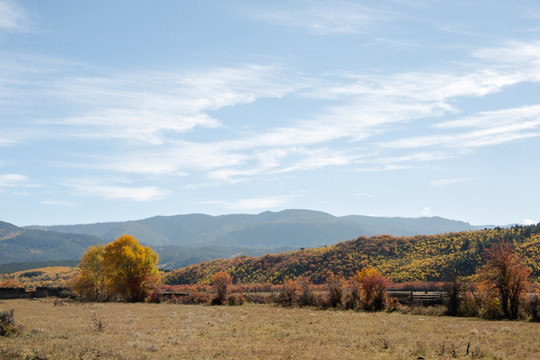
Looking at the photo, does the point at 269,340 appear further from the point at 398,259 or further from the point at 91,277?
the point at 398,259

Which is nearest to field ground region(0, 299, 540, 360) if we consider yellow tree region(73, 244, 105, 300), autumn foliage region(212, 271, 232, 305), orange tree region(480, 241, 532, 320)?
orange tree region(480, 241, 532, 320)

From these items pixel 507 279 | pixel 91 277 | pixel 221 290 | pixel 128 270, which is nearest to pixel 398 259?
pixel 221 290

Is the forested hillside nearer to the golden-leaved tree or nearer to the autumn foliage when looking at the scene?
the autumn foliage

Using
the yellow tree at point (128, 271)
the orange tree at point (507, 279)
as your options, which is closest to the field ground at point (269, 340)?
the orange tree at point (507, 279)

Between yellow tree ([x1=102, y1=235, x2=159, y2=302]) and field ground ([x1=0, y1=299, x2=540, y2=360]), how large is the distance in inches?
1309

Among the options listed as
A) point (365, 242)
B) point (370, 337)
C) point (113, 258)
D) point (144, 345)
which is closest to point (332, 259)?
point (365, 242)

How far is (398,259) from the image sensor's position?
318 feet

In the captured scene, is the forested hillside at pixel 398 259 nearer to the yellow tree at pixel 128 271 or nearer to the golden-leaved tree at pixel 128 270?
the golden-leaved tree at pixel 128 270

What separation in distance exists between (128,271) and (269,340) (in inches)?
1938

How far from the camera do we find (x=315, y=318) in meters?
36.2

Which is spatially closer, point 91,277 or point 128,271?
point 128,271

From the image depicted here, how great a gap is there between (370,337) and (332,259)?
81478mm

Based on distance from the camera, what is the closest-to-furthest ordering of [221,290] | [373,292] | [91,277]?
[373,292] → [221,290] → [91,277]

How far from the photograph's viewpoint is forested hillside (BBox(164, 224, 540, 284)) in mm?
81812
